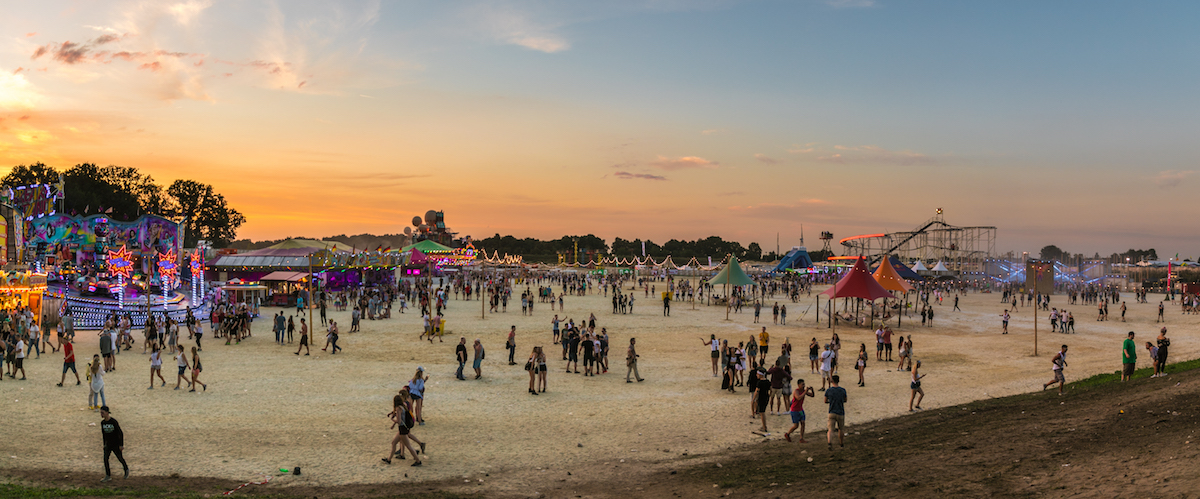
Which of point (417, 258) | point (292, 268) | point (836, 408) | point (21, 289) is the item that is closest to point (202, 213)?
point (417, 258)

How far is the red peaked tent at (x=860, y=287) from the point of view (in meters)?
31.2

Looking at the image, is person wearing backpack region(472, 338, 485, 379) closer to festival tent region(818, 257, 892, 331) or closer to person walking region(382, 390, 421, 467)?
person walking region(382, 390, 421, 467)

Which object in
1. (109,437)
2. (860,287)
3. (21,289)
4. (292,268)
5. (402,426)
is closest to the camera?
(109,437)

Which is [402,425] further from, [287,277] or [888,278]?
[287,277]

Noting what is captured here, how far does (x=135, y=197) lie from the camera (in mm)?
80062

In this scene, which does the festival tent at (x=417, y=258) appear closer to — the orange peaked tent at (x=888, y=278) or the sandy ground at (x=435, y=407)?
the sandy ground at (x=435, y=407)

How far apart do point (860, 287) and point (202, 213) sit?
8939cm

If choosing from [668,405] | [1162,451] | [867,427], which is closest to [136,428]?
[668,405]

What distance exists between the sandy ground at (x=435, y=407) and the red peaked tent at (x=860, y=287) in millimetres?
3661

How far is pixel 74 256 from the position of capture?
1420 inches

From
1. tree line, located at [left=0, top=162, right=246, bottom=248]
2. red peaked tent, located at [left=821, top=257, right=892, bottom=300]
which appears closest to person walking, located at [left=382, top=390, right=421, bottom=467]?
red peaked tent, located at [left=821, top=257, right=892, bottom=300]

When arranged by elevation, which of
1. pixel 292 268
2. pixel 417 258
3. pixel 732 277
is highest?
pixel 417 258

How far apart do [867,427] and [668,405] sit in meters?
4.28

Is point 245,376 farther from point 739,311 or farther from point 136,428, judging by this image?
point 739,311
